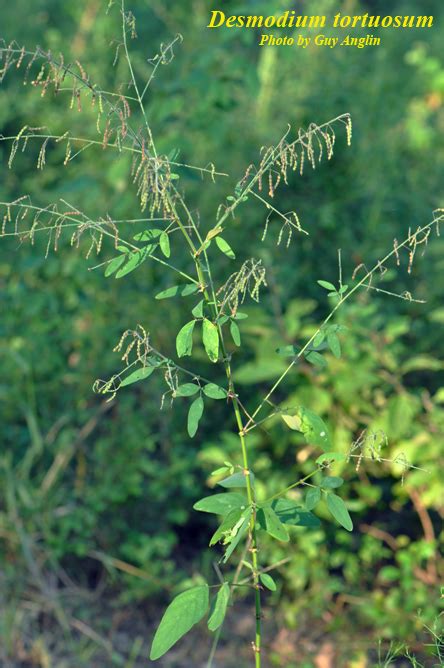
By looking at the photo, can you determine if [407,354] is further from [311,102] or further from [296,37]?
[296,37]

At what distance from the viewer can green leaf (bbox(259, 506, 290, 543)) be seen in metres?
1.44

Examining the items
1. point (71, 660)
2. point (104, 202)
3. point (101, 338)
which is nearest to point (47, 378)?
point (101, 338)

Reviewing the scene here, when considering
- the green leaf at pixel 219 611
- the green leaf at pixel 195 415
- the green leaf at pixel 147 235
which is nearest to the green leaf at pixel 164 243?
the green leaf at pixel 147 235

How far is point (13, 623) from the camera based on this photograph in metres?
2.54

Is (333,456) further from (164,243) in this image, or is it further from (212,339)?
(164,243)

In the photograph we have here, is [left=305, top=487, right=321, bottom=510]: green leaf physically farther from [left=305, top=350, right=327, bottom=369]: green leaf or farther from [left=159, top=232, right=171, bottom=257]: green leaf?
[left=159, top=232, right=171, bottom=257]: green leaf

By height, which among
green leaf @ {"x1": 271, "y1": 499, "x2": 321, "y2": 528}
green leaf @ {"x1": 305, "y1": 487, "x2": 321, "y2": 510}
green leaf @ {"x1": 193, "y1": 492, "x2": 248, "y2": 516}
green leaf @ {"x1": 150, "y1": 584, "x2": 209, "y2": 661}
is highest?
green leaf @ {"x1": 305, "y1": 487, "x2": 321, "y2": 510}

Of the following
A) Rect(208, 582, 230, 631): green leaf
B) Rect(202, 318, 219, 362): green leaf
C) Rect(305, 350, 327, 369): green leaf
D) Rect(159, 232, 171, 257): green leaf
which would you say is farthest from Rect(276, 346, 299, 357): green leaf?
Rect(208, 582, 230, 631): green leaf

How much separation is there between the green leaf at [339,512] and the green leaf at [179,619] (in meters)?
0.22

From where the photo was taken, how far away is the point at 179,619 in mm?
1392

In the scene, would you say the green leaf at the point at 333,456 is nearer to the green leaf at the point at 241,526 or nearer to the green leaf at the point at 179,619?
the green leaf at the point at 241,526

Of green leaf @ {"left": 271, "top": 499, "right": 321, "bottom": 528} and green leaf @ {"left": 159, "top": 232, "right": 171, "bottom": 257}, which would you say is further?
green leaf @ {"left": 271, "top": 499, "right": 321, "bottom": 528}

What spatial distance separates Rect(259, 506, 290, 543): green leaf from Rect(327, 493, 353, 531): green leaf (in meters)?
0.08

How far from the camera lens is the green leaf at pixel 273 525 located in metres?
1.44
